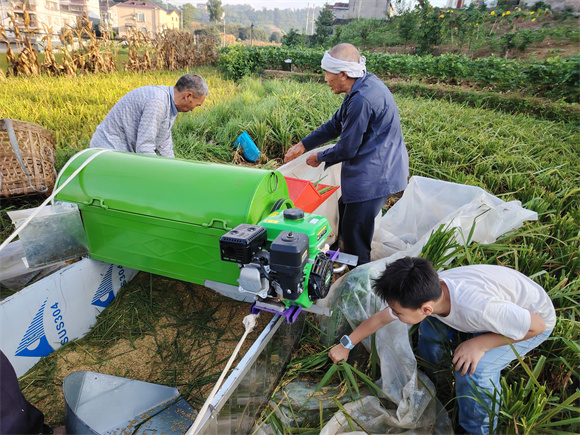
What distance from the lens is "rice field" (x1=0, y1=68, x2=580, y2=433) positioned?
1.90m

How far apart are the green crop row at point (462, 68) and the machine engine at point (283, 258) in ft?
29.3

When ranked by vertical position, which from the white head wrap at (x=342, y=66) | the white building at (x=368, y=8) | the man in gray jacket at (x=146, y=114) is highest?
the white building at (x=368, y=8)

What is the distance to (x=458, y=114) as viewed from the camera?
5984mm

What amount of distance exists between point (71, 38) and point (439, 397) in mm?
11213

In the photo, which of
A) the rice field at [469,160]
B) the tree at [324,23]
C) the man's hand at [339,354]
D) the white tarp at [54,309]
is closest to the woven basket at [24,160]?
the rice field at [469,160]

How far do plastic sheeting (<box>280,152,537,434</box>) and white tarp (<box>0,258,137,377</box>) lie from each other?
5.01 ft

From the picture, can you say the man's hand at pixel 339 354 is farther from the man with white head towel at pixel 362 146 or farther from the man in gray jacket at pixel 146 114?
the man in gray jacket at pixel 146 114

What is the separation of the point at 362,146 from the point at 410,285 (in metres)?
1.43

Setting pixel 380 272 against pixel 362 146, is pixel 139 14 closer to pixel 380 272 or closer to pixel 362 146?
pixel 362 146

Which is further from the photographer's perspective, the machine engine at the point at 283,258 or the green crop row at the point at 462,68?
the green crop row at the point at 462,68

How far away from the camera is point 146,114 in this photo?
271cm

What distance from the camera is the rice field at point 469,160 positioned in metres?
1.90

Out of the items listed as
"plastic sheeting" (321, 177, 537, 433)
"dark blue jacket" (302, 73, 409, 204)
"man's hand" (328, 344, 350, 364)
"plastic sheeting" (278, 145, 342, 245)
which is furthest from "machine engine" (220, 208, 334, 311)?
"plastic sheeting" (278, 145, 342, 245)

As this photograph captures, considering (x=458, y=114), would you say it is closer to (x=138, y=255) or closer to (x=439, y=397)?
(x=439, y=397)
